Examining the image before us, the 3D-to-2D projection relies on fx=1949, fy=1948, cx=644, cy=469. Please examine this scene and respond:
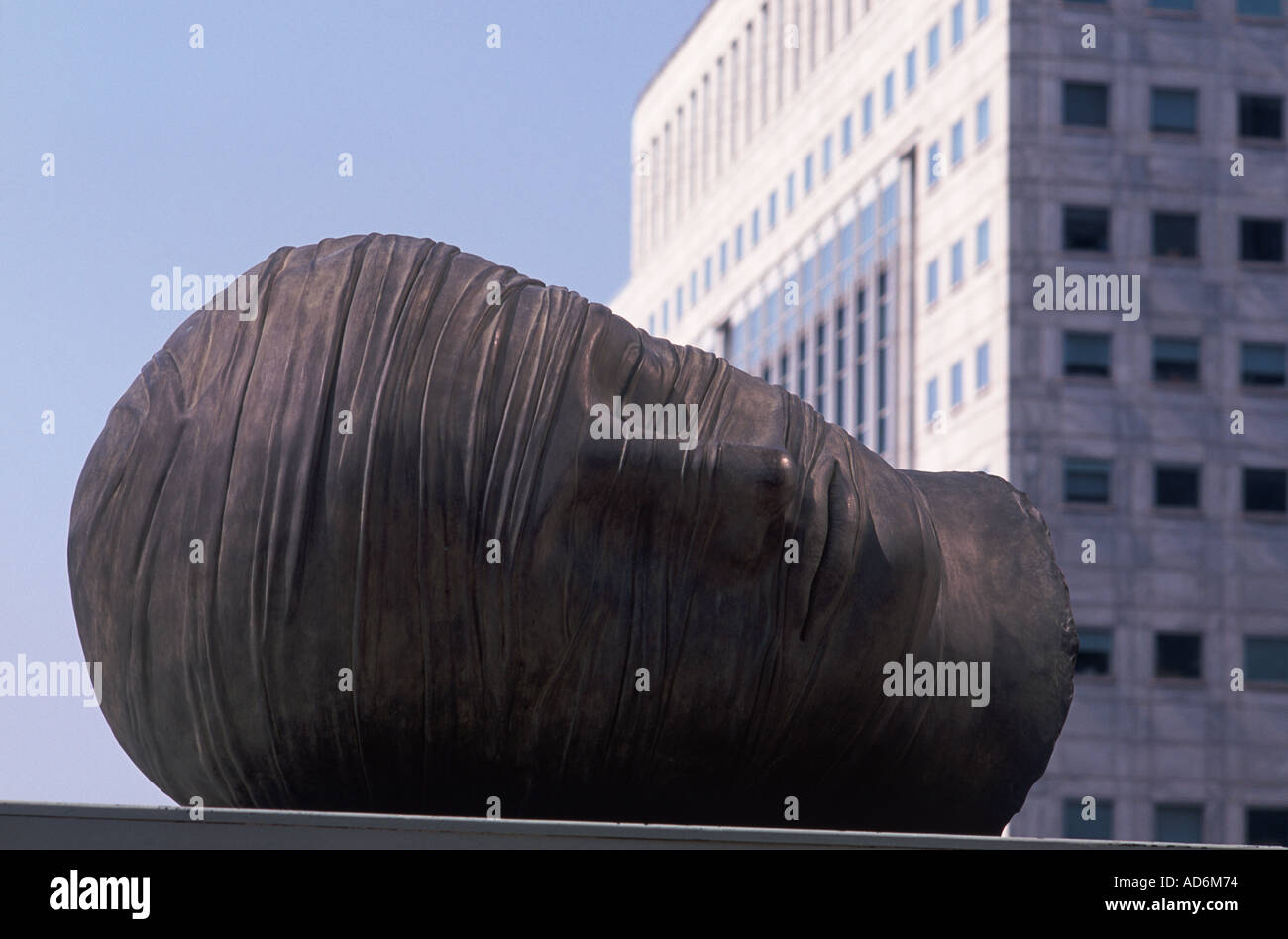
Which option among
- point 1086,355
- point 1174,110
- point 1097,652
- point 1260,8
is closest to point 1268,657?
point 1097,652

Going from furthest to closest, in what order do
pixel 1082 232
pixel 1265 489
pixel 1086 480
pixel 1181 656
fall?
pixel 1082 232 < pixel 1265 489 < pixel 1086 480 < pixel 1181 656

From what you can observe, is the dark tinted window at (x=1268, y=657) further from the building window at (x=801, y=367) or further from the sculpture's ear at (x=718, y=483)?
the sculpture's ear at (x=718, y=483)

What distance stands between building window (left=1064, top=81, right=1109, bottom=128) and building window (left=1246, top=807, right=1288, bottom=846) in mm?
18908

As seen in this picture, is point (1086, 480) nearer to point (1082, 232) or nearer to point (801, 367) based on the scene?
point (1082, 232)

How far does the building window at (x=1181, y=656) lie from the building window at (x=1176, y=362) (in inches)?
272

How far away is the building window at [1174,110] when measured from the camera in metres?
53.6

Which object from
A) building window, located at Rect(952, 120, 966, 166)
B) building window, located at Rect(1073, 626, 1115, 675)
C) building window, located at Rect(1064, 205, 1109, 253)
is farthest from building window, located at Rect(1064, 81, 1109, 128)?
building window, located at Rect(1073, 626, 1115, 675)

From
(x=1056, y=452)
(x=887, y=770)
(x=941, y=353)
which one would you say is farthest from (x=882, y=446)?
(x=887, y=770)

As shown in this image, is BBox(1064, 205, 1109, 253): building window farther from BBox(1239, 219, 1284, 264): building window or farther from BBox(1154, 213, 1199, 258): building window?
BBox(1239, 219, 1284, 264): building window

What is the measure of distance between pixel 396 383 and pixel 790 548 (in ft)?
4.69

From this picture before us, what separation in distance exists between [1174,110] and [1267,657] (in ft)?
49.6

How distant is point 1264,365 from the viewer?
52938 millimetres

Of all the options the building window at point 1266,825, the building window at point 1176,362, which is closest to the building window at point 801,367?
the building window at point 1176,362

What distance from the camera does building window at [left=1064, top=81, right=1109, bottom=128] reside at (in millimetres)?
53406
